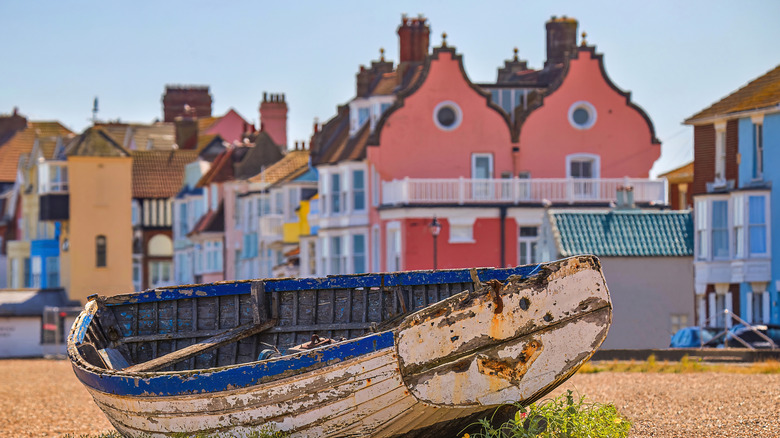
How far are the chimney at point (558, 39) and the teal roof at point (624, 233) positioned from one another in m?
15.7

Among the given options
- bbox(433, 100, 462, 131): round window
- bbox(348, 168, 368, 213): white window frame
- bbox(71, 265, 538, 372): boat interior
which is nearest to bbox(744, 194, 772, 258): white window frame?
bbox(433, 100, 462, 131): round window

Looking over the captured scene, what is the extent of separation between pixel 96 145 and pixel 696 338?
147 ft

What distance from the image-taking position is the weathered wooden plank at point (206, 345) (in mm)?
18016

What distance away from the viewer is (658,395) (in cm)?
2389

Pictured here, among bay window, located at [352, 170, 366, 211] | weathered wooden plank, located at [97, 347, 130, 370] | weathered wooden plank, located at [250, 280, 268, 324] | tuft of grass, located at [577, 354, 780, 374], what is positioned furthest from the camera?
bay window, located at [352, 170, 366, 211]

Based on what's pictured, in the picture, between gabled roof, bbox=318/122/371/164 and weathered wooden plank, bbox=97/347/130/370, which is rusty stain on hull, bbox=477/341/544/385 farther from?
gabled roof, bbox=318/122/371/164

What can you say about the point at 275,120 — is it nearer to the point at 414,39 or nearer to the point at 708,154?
the point at 414,39

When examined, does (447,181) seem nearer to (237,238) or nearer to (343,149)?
(343,149)

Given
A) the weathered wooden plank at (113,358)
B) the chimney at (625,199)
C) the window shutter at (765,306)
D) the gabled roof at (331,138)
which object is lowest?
the window shutter at (765,306)

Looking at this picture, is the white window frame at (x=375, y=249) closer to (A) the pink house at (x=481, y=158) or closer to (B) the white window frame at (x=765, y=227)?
(A) the pink house at (x=481, y=158)

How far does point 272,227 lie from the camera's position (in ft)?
216

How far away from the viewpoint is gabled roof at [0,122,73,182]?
355 ft

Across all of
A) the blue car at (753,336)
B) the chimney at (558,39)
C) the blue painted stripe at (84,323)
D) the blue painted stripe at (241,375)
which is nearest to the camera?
the blue painted stripe at (241,375)

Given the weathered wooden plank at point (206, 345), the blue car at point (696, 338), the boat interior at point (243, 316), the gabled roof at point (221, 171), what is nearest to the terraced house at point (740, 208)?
the blue car at point (696, 338)
